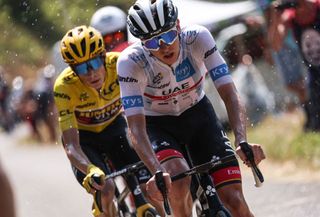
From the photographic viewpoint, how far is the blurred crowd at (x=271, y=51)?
11.1 m

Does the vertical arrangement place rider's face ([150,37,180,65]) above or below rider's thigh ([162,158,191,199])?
above

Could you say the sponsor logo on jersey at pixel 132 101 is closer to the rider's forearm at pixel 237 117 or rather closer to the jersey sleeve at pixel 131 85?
the jersey sleeve at pixel 131 85

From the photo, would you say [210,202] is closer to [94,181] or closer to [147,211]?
[94,181]

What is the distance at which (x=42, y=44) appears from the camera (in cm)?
2380

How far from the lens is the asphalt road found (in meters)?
9.78

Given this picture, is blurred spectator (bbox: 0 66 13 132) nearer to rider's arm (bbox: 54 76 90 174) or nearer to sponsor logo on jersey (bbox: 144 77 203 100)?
rider's arm (bbox: 54 76 90 174)

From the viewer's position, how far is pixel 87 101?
8156 mm

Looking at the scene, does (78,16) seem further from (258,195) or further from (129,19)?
(129,19)

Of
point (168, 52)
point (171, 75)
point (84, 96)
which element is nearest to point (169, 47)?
point (168, 52)

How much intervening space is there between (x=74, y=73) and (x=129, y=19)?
1.85m

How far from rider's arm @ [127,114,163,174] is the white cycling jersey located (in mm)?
51

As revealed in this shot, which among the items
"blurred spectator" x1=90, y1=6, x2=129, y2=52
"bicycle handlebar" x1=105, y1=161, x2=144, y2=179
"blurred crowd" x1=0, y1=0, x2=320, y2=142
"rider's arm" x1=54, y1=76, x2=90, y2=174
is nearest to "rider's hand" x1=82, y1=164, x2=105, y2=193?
"bicycle handlebar" x1=105, y1=161, x2=144, y2=179

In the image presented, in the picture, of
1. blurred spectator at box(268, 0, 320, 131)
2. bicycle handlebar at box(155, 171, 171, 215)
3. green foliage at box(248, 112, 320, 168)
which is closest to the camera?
bicycle handlebar at box(155, 171, 171, 215)

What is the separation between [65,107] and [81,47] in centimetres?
50
